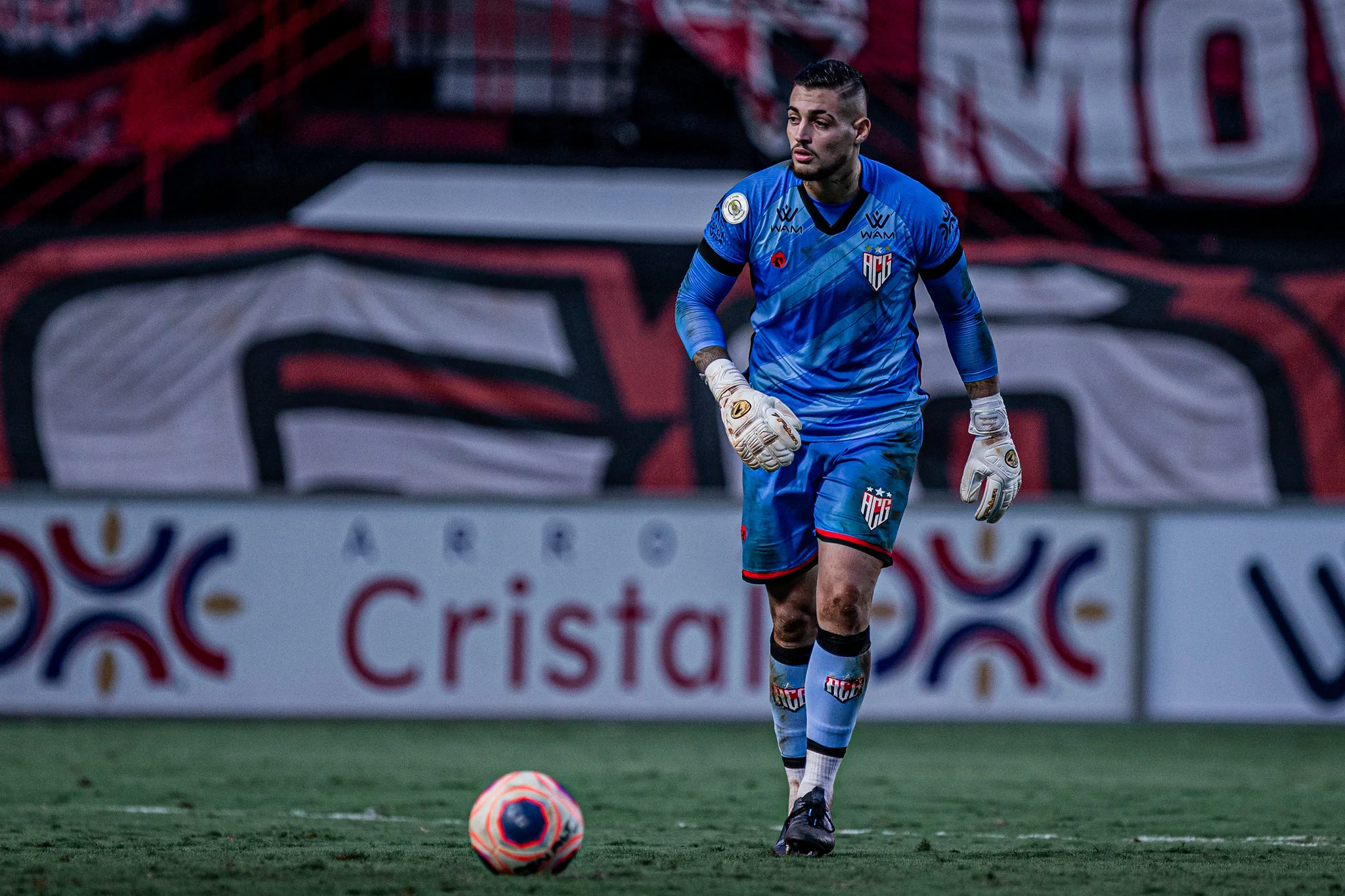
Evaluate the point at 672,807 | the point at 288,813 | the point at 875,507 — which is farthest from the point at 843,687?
the point at 288,813

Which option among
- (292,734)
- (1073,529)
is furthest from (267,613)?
(1073,529)

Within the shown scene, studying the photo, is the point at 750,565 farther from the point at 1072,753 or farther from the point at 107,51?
the point at 107,51

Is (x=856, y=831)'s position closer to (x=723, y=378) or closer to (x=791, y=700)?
(x=791, y=700)

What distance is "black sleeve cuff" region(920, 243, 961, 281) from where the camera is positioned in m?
4.96

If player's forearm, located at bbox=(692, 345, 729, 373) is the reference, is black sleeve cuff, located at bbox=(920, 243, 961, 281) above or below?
above

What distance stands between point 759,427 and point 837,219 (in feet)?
2.21

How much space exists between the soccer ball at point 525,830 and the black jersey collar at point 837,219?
1.76 metres

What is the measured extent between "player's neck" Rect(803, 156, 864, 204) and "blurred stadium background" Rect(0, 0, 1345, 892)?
6.75ft

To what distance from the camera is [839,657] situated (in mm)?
4855

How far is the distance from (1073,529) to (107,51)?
753cm

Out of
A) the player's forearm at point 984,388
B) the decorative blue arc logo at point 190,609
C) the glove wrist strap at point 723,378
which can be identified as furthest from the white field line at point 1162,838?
the decorative blue arc logo at point 190,609

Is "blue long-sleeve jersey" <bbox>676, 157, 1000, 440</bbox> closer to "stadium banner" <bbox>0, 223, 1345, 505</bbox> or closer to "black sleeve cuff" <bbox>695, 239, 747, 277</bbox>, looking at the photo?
"black sleeve cuff" <bbox>695, 239, 747, 277</bbox>

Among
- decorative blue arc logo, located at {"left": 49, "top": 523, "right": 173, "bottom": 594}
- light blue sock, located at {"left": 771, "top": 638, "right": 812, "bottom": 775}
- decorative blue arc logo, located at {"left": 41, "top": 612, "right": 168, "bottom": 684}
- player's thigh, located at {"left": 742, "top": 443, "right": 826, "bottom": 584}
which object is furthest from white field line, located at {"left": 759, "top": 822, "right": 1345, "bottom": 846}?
decorative blue arc logo, located at {"left": 49, "top": 523, "right": 173, "bottom": 594}

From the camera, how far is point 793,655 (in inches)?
198
